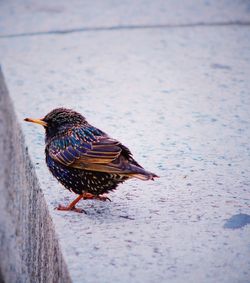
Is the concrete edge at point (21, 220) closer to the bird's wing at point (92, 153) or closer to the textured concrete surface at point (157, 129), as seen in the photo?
the textured concrete surface at point (157, 129)

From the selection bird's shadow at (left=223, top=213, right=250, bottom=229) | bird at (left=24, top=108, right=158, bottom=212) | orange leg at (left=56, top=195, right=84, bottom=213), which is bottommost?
orange leg at (left=56, top=195, right=84, bottom=213)

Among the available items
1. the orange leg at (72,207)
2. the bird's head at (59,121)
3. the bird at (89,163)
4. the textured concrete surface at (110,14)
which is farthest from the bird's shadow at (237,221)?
the textured concrete surface at (110,14)

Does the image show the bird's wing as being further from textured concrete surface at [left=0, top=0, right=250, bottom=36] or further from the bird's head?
textured concrete surface at [left=0, top=0, right=250, bottom=36]

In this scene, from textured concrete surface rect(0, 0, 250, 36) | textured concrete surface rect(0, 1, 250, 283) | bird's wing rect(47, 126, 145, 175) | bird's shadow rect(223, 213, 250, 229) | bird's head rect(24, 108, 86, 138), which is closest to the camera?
textured concrete surface rect(0, 1, 250, 283)

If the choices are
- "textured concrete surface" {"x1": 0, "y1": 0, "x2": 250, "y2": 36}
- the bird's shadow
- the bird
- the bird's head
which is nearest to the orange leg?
the bird

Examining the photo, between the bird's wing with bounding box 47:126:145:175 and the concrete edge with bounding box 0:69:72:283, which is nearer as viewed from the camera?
the concrete edge with bounding box 0:69:72:283

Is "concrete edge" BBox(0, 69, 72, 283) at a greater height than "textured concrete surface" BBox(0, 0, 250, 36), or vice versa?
"textured concrete surface" BBox(0, 0, 250, 36)

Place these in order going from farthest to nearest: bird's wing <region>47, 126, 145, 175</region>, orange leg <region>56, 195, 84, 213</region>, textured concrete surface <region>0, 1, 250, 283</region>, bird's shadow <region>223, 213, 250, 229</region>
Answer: orange leg <region>56, 195, 84, 213</region>, bird's wing <region>47, 126, 145, 175</region>, bird's shadow <region>223, 213, 250, 229</region>, textured concrete surface <region>0, 1, 250, 283</region>

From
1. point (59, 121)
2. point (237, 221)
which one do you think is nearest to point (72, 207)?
point (59, 121)

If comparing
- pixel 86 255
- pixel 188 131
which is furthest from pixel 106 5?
pixel 86 255

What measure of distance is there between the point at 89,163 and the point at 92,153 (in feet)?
0.22

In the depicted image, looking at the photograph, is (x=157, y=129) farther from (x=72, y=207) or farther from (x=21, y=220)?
(x=72, y=207)

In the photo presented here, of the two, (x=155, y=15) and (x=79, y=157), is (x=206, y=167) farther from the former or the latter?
(x=155, y=15)

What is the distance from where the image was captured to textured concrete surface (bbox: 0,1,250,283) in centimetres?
316
